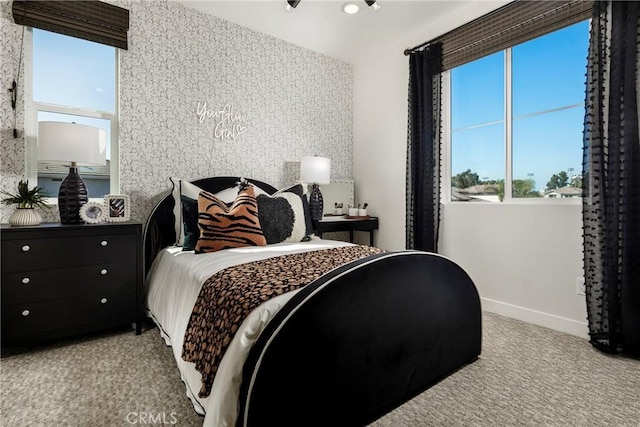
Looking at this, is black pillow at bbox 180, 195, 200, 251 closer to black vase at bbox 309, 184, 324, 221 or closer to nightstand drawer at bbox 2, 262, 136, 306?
nightstand drawer at bbox 2, 262, 136, 306

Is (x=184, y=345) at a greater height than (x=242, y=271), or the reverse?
(x=242, y=271)

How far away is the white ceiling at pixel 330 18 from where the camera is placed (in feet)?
9.46

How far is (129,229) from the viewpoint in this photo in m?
2.26

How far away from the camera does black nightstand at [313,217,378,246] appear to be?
3.27 metres

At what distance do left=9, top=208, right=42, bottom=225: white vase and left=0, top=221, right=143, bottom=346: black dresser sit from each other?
6cm

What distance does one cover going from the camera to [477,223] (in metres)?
2.88

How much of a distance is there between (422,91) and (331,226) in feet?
5.21

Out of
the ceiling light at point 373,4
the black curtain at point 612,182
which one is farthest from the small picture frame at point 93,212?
the black curtain at point 612,182

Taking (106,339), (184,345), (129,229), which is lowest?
(106,339)

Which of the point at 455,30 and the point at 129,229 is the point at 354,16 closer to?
the point at 455,30

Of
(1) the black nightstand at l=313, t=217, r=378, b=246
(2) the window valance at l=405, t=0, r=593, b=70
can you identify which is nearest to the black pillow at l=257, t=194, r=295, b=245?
(1) the black nightstand at l=313, t=217, r=378, b=246

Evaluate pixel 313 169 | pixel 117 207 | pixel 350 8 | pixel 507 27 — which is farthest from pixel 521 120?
pixel 117 207

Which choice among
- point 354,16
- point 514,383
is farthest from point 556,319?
point 354,16

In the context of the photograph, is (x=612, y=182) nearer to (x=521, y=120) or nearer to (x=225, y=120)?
(x=521, y=120)
